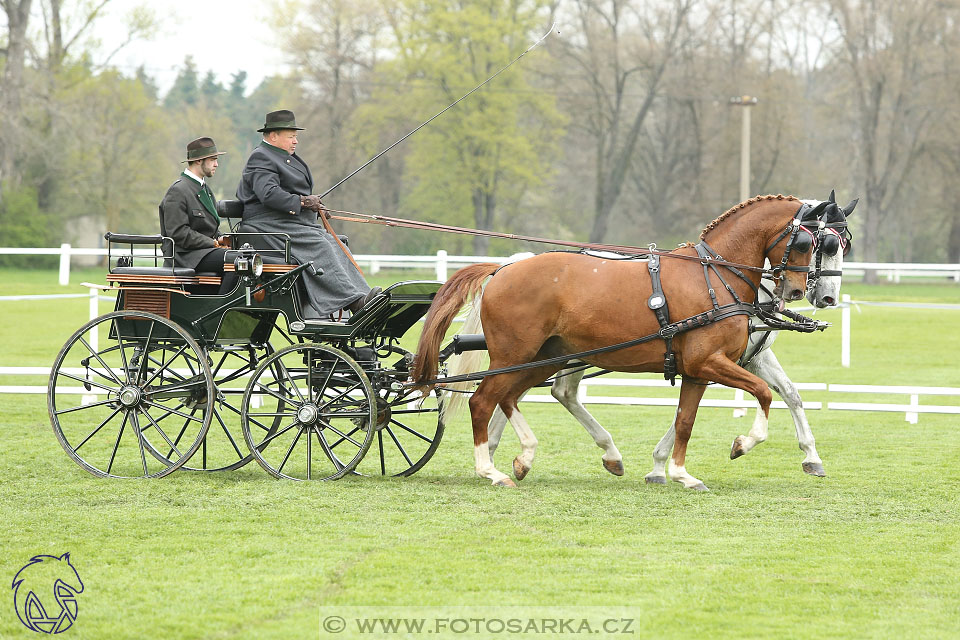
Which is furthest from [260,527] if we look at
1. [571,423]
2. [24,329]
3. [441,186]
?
[441,186]

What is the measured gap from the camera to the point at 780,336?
812 inches

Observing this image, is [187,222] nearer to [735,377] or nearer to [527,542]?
[527,542]

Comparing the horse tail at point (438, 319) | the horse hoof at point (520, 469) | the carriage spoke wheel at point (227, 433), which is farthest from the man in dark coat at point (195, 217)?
the horse hoof at point (520, 469)

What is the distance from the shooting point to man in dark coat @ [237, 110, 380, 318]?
749cm

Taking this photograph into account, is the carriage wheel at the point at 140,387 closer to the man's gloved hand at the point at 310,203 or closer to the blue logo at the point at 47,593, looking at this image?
the man's gloved hand at the point at 310,203

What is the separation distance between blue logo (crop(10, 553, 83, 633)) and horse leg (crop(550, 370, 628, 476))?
3.65 m

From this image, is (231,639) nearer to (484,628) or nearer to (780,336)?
(484,628)

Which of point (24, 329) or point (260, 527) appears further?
point (24, 329)

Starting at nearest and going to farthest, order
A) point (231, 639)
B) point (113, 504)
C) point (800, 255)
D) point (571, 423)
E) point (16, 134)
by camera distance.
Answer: point (231, 639) < point (113, 504) < point (800, 255) < point (571, 423) < point (16, 134)

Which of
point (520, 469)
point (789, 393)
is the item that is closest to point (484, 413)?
point (520, 469)

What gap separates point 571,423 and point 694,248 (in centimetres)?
370

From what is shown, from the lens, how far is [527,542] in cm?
570

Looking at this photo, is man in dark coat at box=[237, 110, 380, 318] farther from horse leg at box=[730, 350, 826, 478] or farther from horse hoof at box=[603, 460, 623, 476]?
horse leg at box=[730, 350, 826, 478]

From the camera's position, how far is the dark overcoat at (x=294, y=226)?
7488mm
